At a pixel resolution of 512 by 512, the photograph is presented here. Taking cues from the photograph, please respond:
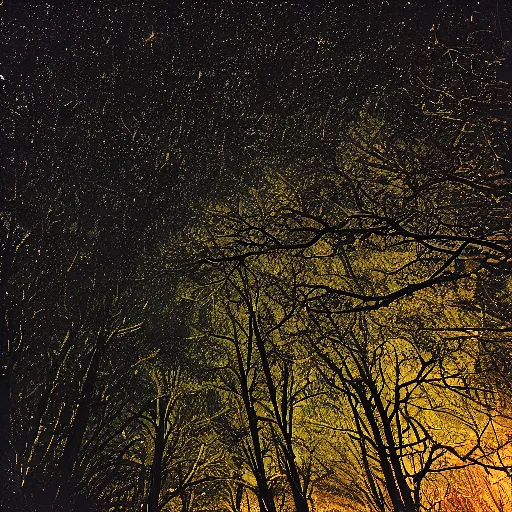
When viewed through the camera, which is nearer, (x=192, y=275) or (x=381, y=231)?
(x=381, y=231)

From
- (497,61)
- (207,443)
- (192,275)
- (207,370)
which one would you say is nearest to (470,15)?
(497,61)

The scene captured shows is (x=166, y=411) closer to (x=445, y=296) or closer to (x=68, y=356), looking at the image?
(x=68, y=356)

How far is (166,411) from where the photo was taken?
10078 mm

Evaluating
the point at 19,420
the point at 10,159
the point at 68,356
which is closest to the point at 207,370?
the point at 68,356

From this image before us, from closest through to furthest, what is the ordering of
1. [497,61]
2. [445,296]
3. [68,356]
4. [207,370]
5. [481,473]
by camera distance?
[497,61] → [445,296] → [68,356] → [207,370] → [481,473]

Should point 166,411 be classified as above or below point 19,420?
above

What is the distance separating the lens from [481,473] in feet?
35.7

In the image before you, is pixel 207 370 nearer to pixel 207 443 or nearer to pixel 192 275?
pixel 207 443

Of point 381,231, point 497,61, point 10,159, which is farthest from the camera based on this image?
point 10,159

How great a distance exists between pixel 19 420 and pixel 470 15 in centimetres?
655

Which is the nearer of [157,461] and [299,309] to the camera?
[299,309]

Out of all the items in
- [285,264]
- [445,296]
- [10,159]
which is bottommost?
[445,296]

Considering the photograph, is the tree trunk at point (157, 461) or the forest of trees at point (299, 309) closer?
the forest of trees at point (299, 309)

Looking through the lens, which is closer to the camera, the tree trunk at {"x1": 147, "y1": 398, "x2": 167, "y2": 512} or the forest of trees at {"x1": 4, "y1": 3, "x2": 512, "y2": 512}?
the forest of trees at {"x1": 4, "y1": 3, "x2": 512, "y2": 512}
